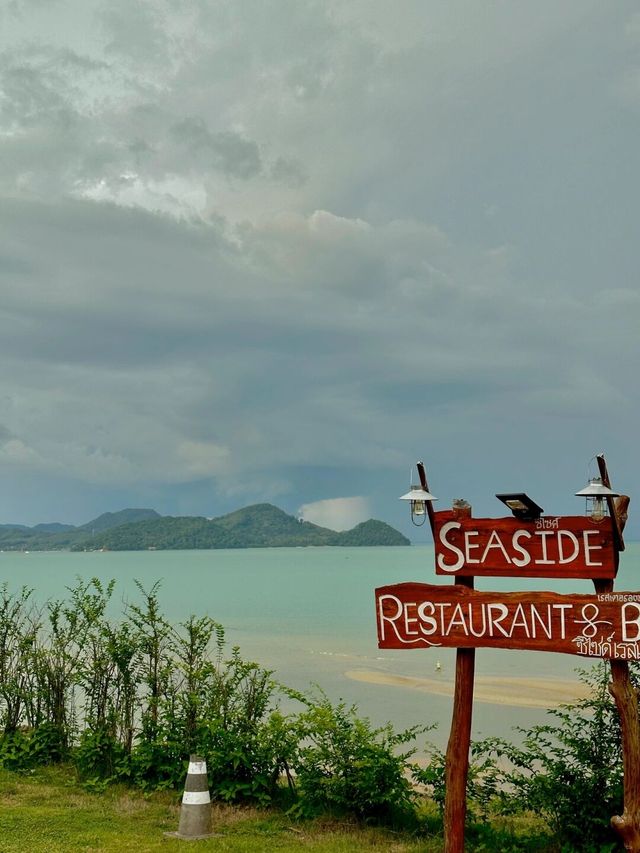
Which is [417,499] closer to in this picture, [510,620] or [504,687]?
[510,620]

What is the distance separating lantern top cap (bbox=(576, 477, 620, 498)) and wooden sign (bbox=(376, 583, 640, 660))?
861mm

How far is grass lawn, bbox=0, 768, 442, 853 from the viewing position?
7.74 metres

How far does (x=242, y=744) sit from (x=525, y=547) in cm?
410

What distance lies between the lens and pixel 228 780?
9055 millimetres

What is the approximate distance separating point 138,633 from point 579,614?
5764mm

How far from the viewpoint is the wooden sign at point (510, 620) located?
6906 millimetres

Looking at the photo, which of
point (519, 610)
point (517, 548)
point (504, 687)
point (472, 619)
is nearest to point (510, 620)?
point (519, 610)

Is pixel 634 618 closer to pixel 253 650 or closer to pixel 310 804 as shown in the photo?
pixel 310 804

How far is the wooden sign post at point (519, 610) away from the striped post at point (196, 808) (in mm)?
2431

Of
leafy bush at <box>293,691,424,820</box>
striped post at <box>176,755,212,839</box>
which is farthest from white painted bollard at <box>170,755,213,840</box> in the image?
leafy bush at <box>293,691,424,820</box>

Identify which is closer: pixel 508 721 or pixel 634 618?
pixel 634 618

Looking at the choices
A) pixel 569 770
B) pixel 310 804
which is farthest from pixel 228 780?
pixel 569 770

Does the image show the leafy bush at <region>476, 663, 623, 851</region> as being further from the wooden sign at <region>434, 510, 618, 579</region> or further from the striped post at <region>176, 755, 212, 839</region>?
the striped post at <region>176, 755, 212, 839</region>

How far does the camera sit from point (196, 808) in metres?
8.05
